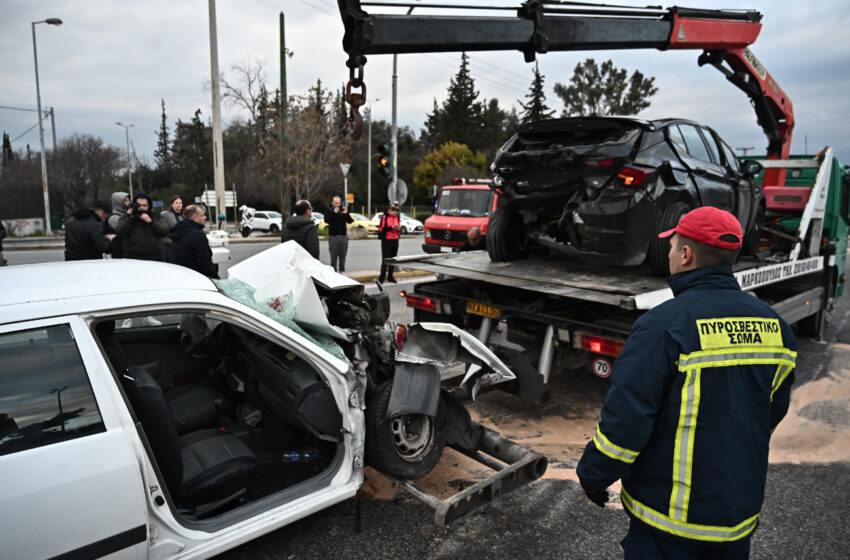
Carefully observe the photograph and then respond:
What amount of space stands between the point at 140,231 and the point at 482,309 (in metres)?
4.55

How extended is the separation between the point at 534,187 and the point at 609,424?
3865 mm

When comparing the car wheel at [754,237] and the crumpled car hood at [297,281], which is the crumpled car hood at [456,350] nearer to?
the crumpled car hood at [297,281]

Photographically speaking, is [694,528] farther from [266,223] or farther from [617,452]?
[266,223]

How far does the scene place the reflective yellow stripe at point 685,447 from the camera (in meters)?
1.76

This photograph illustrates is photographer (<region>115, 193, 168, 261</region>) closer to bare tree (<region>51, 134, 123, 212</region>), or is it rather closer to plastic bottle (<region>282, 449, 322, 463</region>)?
plastic bottle (<region>282, 449, 322, 463</region>)

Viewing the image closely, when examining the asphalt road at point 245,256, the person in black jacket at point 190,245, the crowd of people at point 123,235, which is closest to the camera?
the person in black jacket at point 190,245

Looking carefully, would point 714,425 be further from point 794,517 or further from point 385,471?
point 794,517

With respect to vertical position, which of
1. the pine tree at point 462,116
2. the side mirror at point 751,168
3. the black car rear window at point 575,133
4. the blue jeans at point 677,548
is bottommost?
the blue jeans at point 677,548

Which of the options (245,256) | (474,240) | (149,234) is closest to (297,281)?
(474,240)

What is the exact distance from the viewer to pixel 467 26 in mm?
4746

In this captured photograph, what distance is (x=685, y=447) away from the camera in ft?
5.84

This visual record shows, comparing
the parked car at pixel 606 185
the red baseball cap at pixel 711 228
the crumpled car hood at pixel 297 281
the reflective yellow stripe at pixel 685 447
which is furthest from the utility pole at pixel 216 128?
the reflective yellow stripe at pixel 685 447

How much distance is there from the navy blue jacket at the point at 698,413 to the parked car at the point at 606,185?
3.11 meters

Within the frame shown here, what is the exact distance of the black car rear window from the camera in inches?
197
